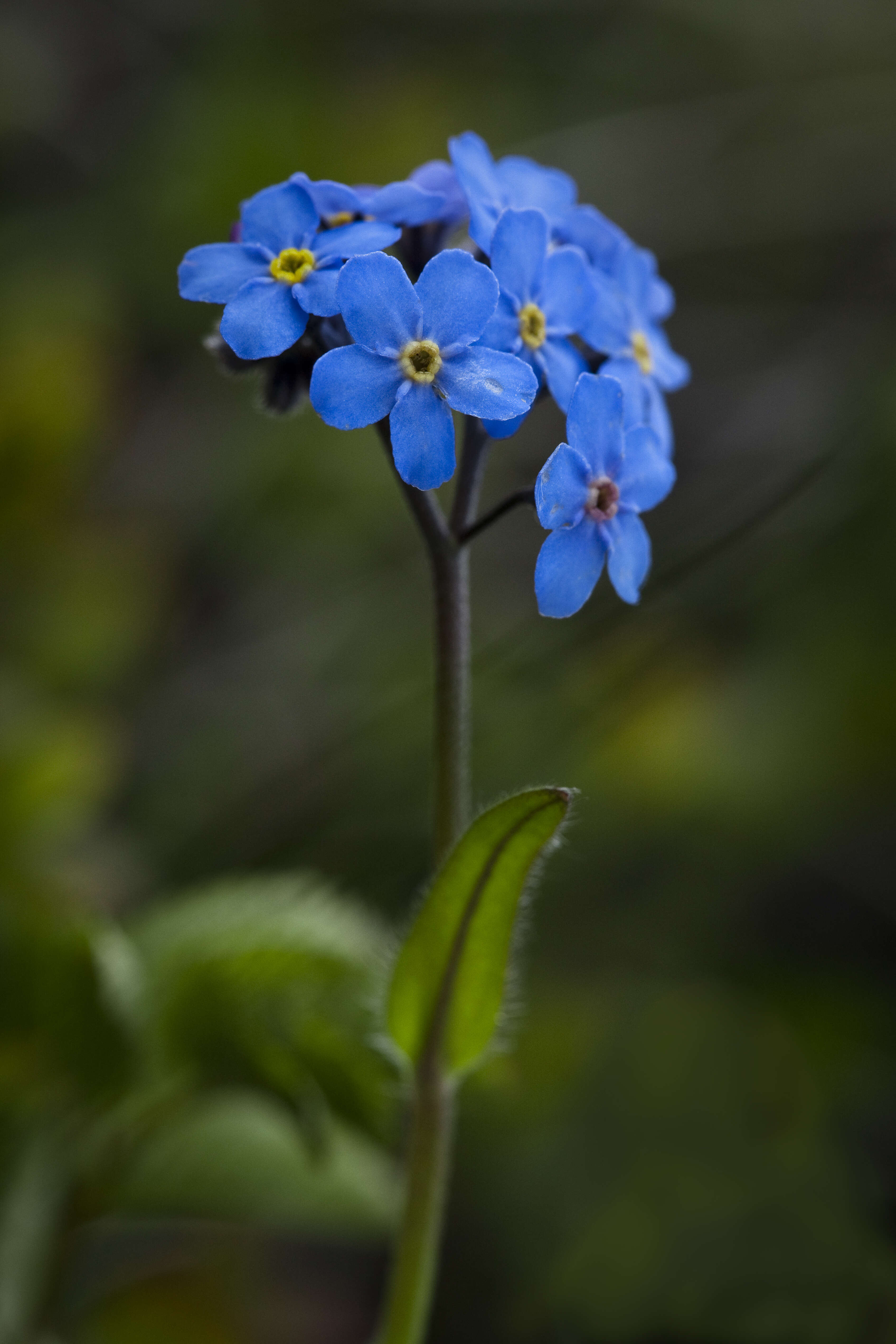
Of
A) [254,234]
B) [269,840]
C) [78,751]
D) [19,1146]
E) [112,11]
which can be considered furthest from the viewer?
[112,11]

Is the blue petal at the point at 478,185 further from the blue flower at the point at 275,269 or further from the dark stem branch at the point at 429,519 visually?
the dark stem branch at the point at 429,519

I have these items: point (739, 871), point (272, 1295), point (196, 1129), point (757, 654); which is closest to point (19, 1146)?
point (196, 1129)

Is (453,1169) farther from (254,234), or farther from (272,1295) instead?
(254,234)

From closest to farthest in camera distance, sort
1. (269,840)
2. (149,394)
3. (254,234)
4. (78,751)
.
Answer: (254,234), (78,751), (269,840), (149,394)

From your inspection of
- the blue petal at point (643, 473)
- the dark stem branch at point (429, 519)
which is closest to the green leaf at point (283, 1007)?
the dark stem branch at point (429, 519)

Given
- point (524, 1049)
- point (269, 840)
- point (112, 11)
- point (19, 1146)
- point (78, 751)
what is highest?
point (112, 11)
